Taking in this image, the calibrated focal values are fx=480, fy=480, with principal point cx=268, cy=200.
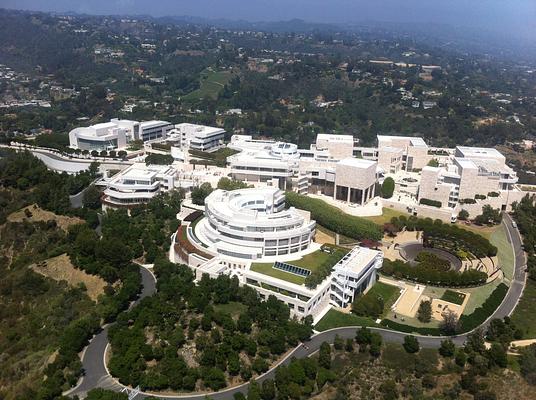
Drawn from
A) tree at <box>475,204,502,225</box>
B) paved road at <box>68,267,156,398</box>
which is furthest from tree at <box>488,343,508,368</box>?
tree at <box>475,204,502,225</box>

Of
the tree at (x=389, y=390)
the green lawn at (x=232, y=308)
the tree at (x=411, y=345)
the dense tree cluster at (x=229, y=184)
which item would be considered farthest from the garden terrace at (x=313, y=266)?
the dense tree cluster at (x=229, y=184)

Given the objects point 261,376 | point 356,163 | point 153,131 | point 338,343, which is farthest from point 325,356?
point 153,131

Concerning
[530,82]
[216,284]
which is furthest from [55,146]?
[530,82]

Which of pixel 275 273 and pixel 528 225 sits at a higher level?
pixel 275 273

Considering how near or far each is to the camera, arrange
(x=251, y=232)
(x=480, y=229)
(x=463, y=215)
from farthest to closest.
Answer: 1. (x=463, y=215)
2. (x=480, y=229)
3. (x=251, y=232)

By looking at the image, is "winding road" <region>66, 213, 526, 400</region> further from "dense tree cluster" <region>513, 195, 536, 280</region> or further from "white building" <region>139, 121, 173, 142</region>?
"white building" <region>139, 121, 173, 142</region>

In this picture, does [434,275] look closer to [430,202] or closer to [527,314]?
[527,314]

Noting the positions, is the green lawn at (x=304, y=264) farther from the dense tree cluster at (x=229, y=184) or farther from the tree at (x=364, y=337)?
the dense tree cluster at (x=229, y=184)

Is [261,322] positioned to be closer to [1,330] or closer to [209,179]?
[1,330]
